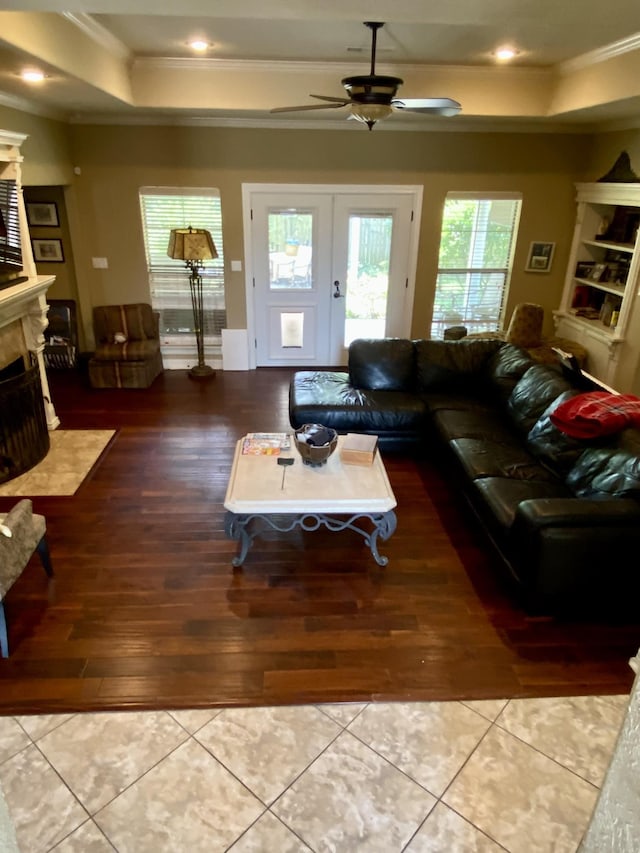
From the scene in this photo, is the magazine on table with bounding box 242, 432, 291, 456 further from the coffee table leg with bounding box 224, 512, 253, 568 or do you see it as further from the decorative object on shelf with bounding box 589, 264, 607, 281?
the decorative object on shelf with bounding box 589, 264, 607, 281

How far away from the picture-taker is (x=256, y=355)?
7027 mm

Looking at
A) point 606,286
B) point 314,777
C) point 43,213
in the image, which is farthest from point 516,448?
point 43,213

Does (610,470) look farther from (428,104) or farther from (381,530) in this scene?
(428,104)

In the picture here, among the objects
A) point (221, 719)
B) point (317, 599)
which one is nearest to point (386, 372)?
point (317, 599)

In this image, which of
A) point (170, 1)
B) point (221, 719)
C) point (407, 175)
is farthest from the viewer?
point (407, 175)

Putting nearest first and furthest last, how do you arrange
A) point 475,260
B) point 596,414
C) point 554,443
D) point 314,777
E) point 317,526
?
1. point 314,777
2. point 317,526
3. point 596,414
4. point 554,443
5. point 475,260

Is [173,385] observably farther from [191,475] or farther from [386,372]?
[386,372]

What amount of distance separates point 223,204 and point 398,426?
3533 mm

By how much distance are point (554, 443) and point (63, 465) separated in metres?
3.72

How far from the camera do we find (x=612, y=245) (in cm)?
587

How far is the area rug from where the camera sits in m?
4.17

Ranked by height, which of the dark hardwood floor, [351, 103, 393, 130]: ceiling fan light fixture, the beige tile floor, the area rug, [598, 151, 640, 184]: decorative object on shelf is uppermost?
[351, 103, 393, 130]: ceiling fan light fixture

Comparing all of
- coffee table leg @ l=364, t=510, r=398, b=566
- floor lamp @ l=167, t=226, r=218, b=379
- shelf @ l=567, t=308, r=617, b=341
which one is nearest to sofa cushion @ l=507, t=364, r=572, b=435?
coffee table leg @ l=364, t=510, r=398, b=566

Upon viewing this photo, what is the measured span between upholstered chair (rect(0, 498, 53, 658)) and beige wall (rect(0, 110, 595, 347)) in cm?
432
